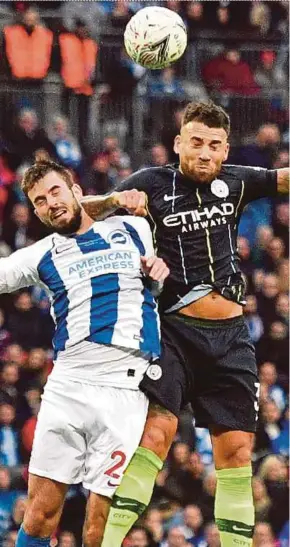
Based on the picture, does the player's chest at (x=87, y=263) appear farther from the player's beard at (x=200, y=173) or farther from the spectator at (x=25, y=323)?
the spectator at (x=25, y=323)

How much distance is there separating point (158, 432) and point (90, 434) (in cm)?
36

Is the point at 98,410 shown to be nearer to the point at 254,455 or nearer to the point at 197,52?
the point at 254,455

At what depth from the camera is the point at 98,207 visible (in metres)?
6.90

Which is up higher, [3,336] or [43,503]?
[43,503]

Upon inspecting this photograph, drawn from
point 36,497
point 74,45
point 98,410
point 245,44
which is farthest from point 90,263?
point 245,44

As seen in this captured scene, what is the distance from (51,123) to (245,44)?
2.19 m

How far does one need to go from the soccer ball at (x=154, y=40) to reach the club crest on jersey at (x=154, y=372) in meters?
1.72

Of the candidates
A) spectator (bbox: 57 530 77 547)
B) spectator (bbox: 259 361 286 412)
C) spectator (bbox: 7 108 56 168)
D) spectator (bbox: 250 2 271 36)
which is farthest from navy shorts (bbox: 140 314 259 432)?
spectator (bbox: 250 2 271 36)

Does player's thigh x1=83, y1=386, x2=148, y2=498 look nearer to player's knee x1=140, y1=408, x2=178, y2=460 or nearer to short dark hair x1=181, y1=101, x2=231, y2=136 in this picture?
player's knee x1=140, y1=408, x2=178, y2=460

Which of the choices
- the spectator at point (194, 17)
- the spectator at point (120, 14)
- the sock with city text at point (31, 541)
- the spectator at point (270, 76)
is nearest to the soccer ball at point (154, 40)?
the sock with city text at point (31, 541)

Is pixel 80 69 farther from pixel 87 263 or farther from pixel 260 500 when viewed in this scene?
pixel 87 263

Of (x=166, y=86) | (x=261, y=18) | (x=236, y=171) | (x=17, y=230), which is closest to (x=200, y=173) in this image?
(x=236, y=171)

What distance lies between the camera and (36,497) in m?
6.71

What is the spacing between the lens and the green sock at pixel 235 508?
6.90 meters
